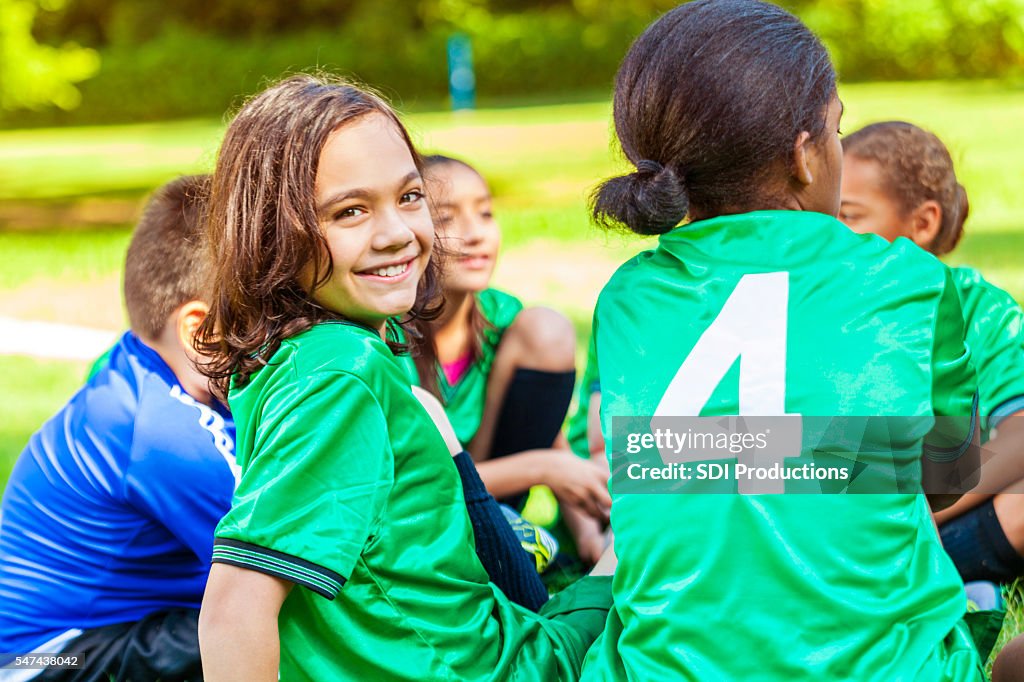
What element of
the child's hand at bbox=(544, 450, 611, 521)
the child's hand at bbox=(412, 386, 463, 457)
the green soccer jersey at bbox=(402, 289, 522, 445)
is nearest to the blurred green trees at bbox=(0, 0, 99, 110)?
the green soccer jersey at bbox=(402, 289, 522, 445)

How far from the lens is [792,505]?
173 centimetres

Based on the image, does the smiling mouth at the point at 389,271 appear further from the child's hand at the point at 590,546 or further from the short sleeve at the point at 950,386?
the child's hand at the point at 590,546

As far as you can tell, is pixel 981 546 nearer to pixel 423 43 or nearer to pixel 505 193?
pixel 505 193

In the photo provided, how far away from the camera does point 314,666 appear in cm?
185

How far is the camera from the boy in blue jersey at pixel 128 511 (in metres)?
2.50

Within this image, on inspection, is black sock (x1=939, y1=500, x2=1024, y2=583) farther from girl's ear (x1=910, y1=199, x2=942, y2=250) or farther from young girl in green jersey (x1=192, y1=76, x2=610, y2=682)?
young girl in green jersey (x1=192, y1=76, x2=610, y2=682)

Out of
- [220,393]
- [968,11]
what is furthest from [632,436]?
[968,11]

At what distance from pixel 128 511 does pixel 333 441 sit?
1.04m

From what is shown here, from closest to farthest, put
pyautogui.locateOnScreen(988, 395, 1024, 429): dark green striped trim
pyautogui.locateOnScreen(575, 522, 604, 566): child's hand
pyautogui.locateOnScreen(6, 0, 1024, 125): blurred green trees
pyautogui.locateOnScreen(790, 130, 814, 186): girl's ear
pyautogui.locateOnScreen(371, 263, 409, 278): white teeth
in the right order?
pyautogui.locateOnScreen(790, 130, 814, 186): girl's ear, pyautogui.locateOnScreen(371, 263, 409, 278): white teeth, pyautogui.locateOnScreen(988, 395, 1024, 429): dark green striped trim, pyautogui.locateOnScreen(575, 522, 604, 566): child's hand, pyautogui.locateOnScreen(6, 0, 1024, 125): blurred green trees

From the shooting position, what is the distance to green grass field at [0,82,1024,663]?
6695mm

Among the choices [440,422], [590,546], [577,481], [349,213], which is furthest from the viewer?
[590,546]

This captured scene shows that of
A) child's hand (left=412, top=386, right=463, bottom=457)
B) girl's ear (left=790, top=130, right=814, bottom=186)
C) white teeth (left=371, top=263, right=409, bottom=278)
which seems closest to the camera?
girl's ear (left=790, top=130, right=814, bottom=186)

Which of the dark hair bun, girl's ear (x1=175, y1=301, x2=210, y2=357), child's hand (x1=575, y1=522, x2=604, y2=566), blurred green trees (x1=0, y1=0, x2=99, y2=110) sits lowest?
child's hand (x1=575, y1=522, x2=604, y2=566)

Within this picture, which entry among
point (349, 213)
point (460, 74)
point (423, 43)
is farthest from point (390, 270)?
point (423, 43)
